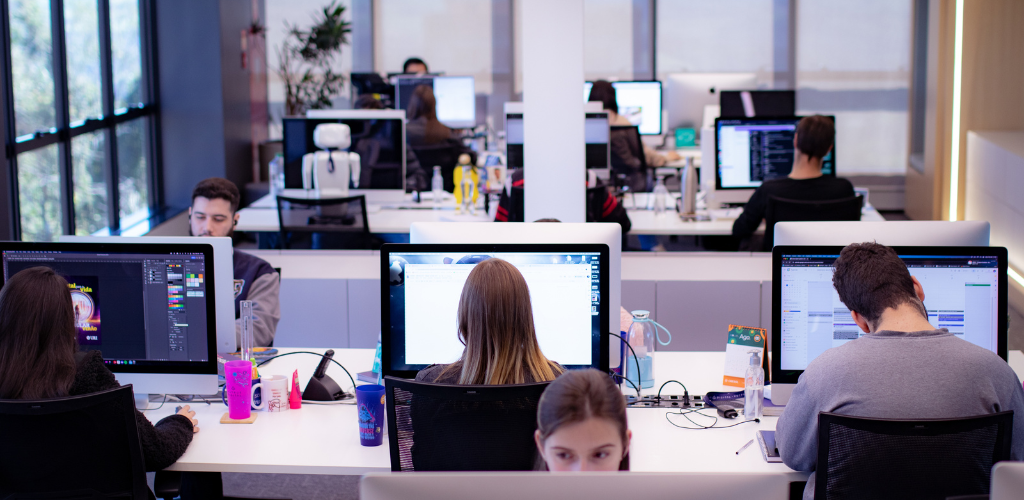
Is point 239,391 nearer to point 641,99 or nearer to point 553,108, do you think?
point 553,108

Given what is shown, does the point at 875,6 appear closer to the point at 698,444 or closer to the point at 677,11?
the point at 677,11

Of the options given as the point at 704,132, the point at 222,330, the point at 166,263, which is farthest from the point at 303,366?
the point at 704,132

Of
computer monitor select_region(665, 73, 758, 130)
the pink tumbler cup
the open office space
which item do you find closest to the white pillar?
the open office space

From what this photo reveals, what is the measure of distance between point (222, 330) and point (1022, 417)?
1967mm

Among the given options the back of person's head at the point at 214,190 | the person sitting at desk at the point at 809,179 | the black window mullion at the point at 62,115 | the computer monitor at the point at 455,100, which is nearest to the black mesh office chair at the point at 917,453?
the back of person's head at the point at 214,190

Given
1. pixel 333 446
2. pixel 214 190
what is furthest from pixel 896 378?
pixel 214 190

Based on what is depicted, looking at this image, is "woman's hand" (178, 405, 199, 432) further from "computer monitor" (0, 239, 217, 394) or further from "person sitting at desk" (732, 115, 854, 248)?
"person sitting at desk" (732, 115, 854, 248)

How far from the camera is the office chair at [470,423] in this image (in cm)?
176

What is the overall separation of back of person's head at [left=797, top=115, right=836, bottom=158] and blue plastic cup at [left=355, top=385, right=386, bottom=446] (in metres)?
2.87

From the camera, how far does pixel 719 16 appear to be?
8883mm

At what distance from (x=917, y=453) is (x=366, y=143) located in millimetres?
4121

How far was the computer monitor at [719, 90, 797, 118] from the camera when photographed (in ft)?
21.8

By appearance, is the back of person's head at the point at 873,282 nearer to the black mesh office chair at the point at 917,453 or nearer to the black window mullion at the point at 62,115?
the black mesh office chair at the point at 917,453

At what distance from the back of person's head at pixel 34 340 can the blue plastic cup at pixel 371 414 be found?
0.64 metres
